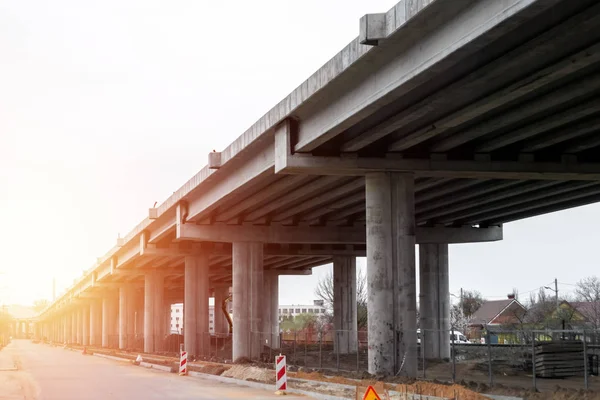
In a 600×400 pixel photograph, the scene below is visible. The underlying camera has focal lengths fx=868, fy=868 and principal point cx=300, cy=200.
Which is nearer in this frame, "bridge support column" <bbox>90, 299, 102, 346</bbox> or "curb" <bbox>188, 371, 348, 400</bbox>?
"curb" <bbox>188, 371, 348, 400</bbox>

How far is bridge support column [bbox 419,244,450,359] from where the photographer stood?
46.6 m

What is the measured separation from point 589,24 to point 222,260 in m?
57.8

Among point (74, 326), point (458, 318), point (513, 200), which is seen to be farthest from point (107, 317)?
point (513, 200)

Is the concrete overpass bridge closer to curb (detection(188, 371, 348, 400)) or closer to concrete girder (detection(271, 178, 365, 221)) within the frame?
concrete girder (detection(271, 178, 365, 221))

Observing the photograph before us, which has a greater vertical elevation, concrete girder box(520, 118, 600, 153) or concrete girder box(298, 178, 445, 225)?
concrete girder box(520, 118, 600, 153)

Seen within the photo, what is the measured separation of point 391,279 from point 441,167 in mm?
4057

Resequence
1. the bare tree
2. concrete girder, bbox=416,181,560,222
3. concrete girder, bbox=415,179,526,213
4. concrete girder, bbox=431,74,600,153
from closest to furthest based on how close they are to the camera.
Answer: concrete girder, bbox=431,74,600,153 < concrete girder, bbox=415,179,526,213 < concrete girder, bbox=416,181,560,222 < the bare tree

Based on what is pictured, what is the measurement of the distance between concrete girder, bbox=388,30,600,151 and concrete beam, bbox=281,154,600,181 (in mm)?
800

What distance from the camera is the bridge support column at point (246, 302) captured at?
149ft

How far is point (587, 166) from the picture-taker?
29.2 metres

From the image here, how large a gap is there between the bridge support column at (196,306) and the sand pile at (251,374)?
20150 millimetres

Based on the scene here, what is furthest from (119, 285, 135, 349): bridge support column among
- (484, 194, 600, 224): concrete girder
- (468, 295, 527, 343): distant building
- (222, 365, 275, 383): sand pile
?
(222, 365, 275, 383): sand pile

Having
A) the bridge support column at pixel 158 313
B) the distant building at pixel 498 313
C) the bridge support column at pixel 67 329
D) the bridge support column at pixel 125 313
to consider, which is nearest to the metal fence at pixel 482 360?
the bridge support column at pixel 158 313

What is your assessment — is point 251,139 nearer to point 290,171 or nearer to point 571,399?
point 290,171
